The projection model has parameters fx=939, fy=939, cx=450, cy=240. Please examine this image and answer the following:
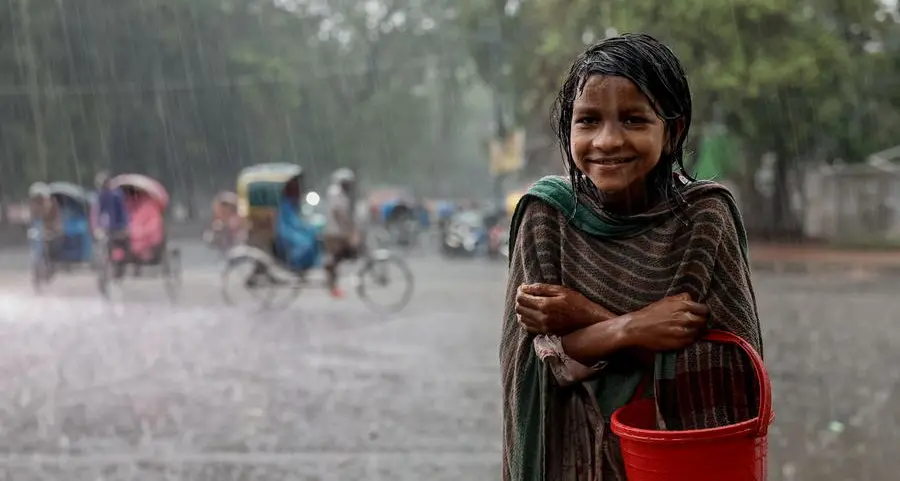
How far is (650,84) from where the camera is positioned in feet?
5.08

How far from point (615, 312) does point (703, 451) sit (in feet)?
1.00

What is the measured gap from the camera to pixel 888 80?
2188 centimetres

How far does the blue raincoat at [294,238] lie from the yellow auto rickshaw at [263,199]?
171mm

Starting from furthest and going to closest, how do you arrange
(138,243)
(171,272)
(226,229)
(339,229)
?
(226,229)
(171,272)
(138,243)
(339,229)

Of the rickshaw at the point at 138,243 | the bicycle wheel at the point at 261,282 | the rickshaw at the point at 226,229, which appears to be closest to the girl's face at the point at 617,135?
the bicycle wheel at the point at 261,282

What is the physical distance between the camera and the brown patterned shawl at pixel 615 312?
60.2 inches

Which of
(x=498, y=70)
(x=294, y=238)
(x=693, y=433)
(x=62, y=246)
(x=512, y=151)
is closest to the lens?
(x=693, y=433)

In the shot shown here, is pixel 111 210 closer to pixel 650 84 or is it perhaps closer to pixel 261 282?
pixel 261 282

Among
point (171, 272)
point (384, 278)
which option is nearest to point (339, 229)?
point (384, 278)

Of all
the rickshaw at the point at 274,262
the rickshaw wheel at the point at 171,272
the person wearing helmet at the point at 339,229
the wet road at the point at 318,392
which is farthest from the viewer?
the rickshaw wheel at the point at 171,272

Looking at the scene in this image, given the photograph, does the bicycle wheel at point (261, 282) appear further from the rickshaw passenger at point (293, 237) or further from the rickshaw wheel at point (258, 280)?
the rickshaw passenger at point (293, 237)

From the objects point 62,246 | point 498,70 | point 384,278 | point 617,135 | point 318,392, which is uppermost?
point 498,70

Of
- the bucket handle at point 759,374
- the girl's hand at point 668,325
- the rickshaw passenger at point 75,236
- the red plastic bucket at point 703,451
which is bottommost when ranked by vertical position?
the red plastic bucket at point 703,451

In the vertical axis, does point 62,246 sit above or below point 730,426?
above
